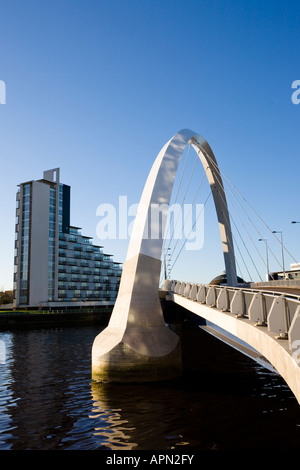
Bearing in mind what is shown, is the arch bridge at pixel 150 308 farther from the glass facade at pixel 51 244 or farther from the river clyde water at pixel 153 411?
the glass facade at pixel 51 244

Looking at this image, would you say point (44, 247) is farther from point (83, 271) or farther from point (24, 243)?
point (83, 271)

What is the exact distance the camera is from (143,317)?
21406mm

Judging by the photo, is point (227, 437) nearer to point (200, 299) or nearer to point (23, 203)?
point (200, 299)

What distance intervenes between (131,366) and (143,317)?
2712 mm

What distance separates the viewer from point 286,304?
8.06m

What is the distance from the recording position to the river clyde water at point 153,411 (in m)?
11.4

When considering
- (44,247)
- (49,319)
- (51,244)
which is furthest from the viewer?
(51,244)

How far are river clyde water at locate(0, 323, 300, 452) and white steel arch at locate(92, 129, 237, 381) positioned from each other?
857mm

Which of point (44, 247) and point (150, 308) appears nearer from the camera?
point (150, 308)

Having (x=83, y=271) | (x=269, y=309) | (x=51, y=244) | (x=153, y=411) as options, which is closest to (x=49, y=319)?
(x=51, y=244)

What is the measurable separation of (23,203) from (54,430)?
80.2m

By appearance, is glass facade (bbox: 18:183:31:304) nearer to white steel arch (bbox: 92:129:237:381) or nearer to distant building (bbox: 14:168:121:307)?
distant building (bbox: 14:168:121:307)

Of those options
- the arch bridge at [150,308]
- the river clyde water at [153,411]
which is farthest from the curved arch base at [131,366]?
the river clyde water at [153,411]

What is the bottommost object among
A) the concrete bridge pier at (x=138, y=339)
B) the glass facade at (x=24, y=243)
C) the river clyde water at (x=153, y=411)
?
the river clyde water at (x=153, y=411)
